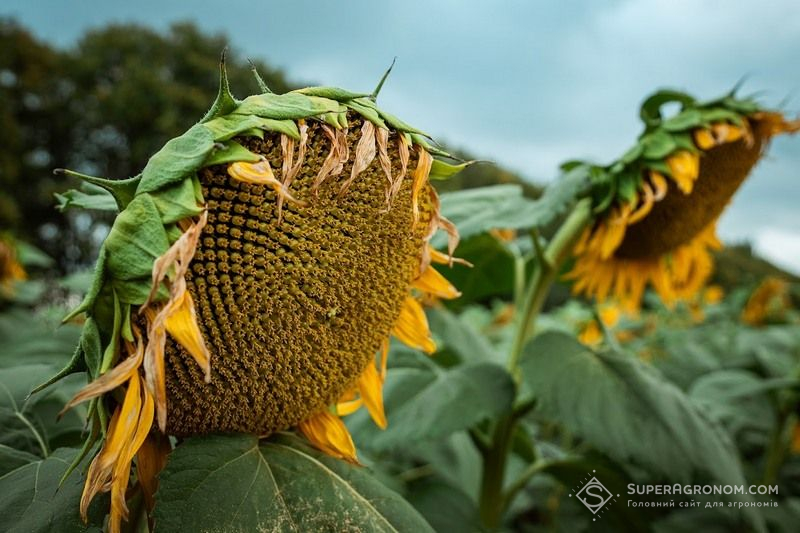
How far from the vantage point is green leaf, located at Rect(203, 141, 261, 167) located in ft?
2.98

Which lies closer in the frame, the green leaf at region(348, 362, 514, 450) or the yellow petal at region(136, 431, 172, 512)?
the yellow petal at region(136, 431, 172, 512)

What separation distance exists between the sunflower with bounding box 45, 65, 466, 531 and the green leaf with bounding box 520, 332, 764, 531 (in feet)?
2.31

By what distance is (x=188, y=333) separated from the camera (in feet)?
2.93

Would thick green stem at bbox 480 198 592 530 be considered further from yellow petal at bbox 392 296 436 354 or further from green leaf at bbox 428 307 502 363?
yellow petal at bbox 392 296 436 354

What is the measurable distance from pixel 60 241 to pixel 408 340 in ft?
55.8

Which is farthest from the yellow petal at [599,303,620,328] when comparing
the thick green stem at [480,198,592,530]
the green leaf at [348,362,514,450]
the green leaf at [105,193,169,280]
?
the green leaf at [105,193,169,280]

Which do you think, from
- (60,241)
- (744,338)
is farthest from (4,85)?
(744,338)

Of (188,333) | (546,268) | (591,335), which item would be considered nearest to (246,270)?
(188,333)

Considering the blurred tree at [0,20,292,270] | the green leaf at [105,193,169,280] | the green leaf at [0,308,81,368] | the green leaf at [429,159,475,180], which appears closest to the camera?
the green leaf at [105,193,169,280]

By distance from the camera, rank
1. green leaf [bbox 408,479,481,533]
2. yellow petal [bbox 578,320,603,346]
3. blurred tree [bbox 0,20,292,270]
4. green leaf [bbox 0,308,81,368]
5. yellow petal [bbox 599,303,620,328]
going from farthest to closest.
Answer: blurred tree [bbox 0,20,292,270]
yellow petal [bbox 599,303,620,328]
yellow petal [bbox 578,320,603,346]
green leaf [bbox 408,479,481,533]
green leaf [bbox 0,308,81,368]

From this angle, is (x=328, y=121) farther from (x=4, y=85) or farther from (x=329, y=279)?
(x=4, y=85)

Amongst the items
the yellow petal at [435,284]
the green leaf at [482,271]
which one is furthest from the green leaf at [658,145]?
the yellow petal at [435,284]

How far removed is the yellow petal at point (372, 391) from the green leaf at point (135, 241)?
0.55 metres

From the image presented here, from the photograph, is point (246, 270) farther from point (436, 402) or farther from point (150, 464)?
point (436, 402)
